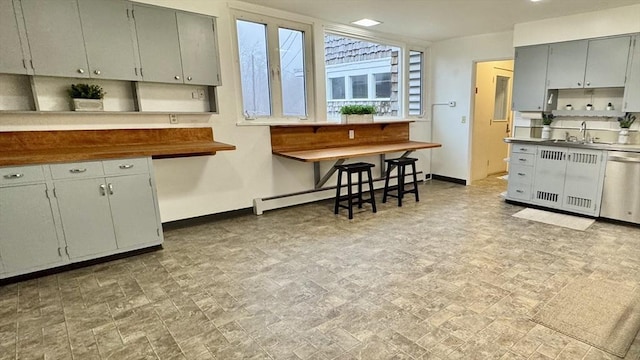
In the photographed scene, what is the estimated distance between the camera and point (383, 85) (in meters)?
6.12

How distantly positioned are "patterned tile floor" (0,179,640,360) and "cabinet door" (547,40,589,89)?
1835 millimetres

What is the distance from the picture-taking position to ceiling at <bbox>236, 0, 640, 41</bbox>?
13.0ft

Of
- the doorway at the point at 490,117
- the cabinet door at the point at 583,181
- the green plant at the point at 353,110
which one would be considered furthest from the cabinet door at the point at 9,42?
the doorway at the point at 490,117

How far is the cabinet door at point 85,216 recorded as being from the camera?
2.87 meters

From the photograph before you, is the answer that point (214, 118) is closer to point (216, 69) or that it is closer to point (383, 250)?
point (216, 69)

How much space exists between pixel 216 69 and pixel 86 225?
2.00 m

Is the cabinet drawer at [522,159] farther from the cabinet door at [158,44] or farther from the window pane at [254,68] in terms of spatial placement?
the cabinet door at [158,44]

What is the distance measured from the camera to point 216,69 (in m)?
3.79

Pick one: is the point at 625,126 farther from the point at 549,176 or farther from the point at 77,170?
the point at 77,170

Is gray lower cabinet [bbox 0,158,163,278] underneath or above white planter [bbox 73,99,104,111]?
underneath

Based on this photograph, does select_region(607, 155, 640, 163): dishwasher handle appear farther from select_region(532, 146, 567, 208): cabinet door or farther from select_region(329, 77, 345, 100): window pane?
select_region(329, 77, 345, 100): window pane

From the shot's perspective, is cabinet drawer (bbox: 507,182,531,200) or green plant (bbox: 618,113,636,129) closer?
green plant (bbox: 618,113,636,129)

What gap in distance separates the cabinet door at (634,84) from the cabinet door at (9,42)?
20.0 ft

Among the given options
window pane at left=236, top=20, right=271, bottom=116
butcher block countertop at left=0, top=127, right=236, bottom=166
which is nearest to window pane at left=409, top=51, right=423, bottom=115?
window pane at left=236, top=20, right=271, bottom=116
